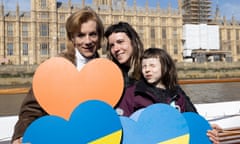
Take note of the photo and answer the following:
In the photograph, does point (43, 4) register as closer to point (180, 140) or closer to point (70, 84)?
point (70, 84)

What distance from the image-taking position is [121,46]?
57.7 inches

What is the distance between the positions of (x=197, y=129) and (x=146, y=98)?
300mm

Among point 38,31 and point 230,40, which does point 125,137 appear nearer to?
point 38,31

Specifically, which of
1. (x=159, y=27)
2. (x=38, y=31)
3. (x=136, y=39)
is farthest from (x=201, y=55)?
(x=136, y=39)

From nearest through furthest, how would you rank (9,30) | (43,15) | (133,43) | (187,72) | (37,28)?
(133,43), (187,72), (9,30), (37,28), (43,15)

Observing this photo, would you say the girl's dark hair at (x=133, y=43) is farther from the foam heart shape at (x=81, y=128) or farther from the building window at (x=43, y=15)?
the building window at (x=43, y=15)

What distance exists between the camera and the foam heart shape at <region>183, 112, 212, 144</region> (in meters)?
1.28

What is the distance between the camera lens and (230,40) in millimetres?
39656

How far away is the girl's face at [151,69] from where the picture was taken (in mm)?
1444

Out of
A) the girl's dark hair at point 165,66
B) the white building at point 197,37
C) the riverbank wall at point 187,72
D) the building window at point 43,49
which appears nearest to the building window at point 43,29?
the building window at point 43,49

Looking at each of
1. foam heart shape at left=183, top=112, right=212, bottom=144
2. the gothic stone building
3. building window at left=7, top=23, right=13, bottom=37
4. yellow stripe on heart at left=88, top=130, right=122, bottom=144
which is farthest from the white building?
yellow stripe on heart at left=88, top=130, right=122, bottom=144

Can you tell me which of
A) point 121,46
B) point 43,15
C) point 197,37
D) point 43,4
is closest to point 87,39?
point 121,46

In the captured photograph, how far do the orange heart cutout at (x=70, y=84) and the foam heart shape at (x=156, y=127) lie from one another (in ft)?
0.50

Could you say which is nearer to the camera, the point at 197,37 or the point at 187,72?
the point at 187,72
